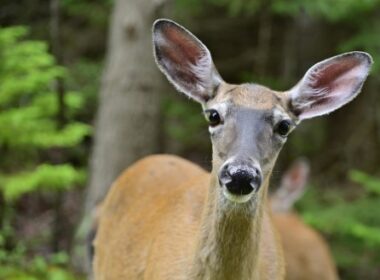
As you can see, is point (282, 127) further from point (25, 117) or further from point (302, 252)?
point (302, 252)

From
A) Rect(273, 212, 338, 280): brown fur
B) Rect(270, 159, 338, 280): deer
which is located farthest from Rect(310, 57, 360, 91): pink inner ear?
Rect(273, 212, 338, 280): brown fur

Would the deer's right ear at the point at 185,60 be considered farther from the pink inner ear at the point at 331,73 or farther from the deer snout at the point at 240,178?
the deer snout at the point at 240,178

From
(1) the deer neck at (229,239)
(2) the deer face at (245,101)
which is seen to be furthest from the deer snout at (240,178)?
(1) the deer neck at (229,239)

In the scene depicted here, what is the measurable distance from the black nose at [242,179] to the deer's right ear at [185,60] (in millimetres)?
956

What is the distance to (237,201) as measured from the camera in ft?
16.4

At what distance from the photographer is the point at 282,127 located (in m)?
5.23

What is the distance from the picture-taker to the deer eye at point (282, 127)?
5211 mm

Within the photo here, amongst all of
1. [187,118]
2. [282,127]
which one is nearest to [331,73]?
[282,127]

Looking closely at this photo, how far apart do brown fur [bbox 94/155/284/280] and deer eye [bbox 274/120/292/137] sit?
0.35 m

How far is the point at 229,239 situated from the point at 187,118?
20.9 ft

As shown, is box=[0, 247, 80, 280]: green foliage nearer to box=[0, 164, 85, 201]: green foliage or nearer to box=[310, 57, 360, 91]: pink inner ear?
box=[0, 164, 85, 201]: green foliage

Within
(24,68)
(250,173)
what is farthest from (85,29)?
(250,173)

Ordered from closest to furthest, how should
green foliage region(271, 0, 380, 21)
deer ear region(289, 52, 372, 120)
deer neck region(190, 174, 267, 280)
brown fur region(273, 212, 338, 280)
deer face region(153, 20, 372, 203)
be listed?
1. deer face region(153, 20, 372, 203)
2. deer neck region(190, 174, 267, 280)
3. deer ear region(289, 52, 372, 120)
4. green foliage region(271, 0, 380, 21)
5. brown fur region(273, 212, 338, 280)

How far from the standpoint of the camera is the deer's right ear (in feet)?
18.6
